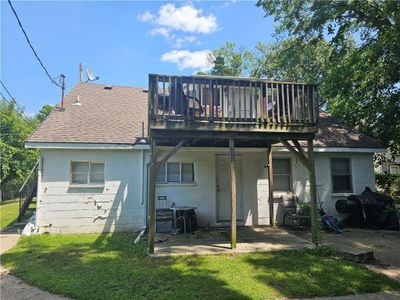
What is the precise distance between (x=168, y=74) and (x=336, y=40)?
8.58m

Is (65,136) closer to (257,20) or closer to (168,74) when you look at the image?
(168,74)

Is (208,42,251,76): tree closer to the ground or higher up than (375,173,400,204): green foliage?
higher up

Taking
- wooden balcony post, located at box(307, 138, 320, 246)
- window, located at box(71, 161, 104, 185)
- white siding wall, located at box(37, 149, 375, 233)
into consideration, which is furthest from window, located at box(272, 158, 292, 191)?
window, located at box(71, 161, 104, 185)

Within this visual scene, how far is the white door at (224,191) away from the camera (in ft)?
32.9

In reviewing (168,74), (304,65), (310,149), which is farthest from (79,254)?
(304,65)

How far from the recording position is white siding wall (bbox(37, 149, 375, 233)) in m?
8.91

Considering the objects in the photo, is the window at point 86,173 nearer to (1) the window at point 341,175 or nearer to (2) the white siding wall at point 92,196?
(2) the white siding wall at point 92,196

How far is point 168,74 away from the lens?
6578 millimetres

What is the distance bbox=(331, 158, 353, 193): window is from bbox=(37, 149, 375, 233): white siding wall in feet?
0.66

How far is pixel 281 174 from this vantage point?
10.4 meters

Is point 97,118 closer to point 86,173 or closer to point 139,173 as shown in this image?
point 86,173

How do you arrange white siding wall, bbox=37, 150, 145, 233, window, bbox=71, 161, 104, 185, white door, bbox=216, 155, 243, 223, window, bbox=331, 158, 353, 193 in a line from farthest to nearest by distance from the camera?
1. window, bbox=331, 158, 353, 193
2. white door, bbox=216, 155, 243, 223
3. window, bbox=71, 161, 104, 185
4. white siding wall, bbox=37, 150, 145, 233

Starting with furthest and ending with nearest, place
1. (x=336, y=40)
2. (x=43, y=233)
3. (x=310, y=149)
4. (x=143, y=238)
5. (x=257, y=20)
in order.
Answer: (x=257, y=20) → (x=336, y=40) → (x=43, y=233) → (x=143, y=238) → (x=310, y=149)

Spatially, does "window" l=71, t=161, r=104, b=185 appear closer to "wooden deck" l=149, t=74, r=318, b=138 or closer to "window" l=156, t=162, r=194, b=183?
"window" l=156, t=162, r=194, b=183
